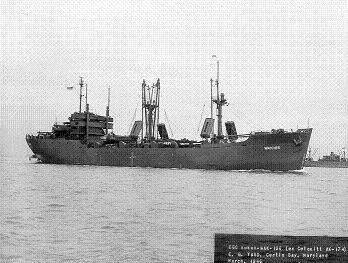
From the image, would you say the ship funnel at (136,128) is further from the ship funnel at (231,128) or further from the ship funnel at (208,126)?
the ship funnel at (231,128)

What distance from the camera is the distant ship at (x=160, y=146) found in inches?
1647

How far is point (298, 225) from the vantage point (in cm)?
1268

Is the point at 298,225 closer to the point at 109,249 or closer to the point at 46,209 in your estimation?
the point at 109,249

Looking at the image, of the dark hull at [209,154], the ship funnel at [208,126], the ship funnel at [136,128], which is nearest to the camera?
the dark hull at [209,154]

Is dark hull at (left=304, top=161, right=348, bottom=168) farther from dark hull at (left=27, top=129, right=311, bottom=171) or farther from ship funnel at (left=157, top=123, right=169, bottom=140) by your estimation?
dark hull at (left=27, top=129, right=311, bottom=171)

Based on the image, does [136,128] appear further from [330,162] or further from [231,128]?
[330,162]

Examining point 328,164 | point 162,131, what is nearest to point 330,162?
point 328,164

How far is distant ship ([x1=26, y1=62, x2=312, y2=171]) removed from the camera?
137 feet

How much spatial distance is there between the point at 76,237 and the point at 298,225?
5.73 meters
